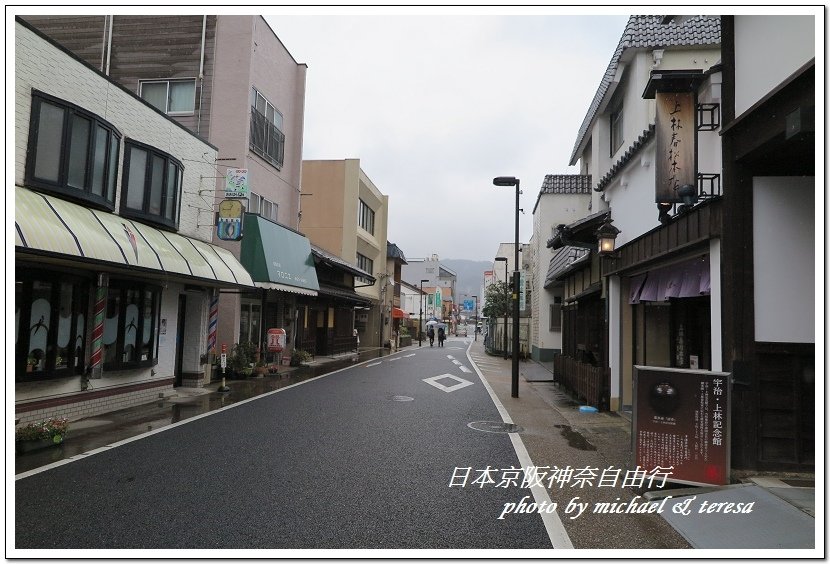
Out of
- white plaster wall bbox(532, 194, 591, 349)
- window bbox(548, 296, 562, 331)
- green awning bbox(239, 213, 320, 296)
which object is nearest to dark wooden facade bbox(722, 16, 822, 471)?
green awning bbox(239, 213, 320, 296)

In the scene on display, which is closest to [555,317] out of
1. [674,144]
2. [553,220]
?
[553,220]

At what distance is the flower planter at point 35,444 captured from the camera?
24.0 feet

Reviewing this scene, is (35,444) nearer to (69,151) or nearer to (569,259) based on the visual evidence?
(69,151)

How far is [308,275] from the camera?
2144cm

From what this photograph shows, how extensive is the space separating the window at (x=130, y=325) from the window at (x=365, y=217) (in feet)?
78.6

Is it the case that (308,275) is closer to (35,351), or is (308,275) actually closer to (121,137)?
(121,137)

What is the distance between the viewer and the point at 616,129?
1394cm

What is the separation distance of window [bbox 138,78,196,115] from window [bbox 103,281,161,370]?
10.4 meters

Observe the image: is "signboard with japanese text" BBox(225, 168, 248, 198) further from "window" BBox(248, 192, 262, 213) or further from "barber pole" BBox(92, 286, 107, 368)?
"barber pole" BBox(92, 286, 107, 368)

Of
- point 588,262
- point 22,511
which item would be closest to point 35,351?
point 22,511

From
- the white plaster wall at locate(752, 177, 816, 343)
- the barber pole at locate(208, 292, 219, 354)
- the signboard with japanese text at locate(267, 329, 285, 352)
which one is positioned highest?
the white plaster wall at locate(752, 177, 816, 343)

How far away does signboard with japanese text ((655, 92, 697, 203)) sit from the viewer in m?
7.86

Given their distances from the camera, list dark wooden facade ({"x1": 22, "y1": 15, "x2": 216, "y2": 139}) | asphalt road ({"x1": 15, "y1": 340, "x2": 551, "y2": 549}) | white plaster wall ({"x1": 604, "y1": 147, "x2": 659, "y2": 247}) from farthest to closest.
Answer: dark wooden facade ({"x1": 22, "y1": 15, "x2": 216, "y2": 139}) → white plaster wall ({"x1": 604, "y1": 147, "x2": 659, "y2": 247}) → asphalt road ({"x1": 15, "y1": 340, "x2": 551, "y2": 549})

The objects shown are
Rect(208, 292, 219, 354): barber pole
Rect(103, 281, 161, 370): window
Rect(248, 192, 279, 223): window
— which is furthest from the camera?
Rect(248, 192, 279, 223): window
